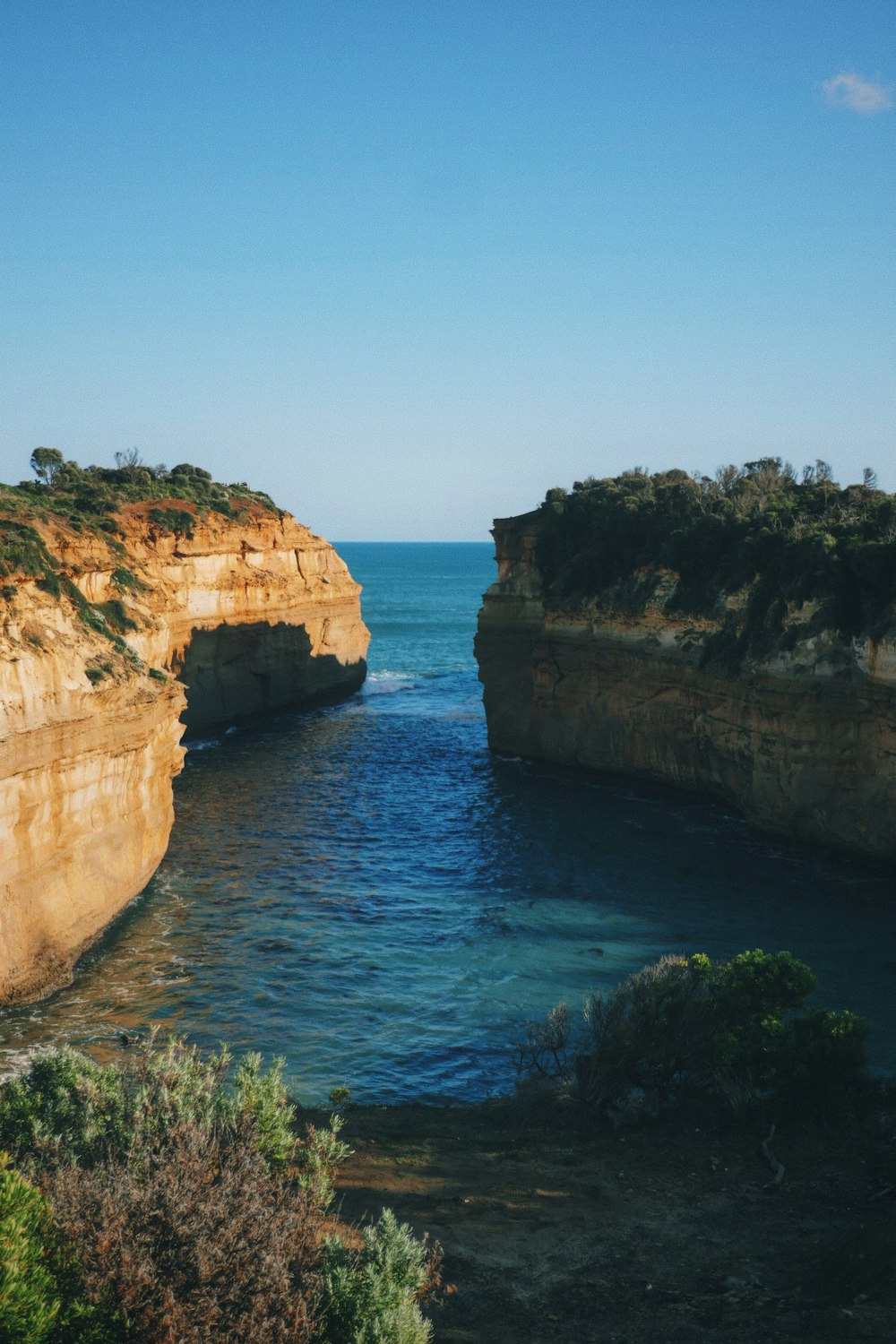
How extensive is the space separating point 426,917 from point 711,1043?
11163 mm

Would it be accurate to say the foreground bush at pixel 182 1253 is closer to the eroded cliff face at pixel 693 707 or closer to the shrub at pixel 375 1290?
the shrub at pixel 375 1290

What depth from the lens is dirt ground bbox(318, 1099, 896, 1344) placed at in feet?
38.6

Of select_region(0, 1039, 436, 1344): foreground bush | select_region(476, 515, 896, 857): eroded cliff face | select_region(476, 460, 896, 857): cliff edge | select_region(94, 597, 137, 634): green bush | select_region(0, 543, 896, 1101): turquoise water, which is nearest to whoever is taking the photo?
select_region(0, 1039, 436, 1344): foreground bush

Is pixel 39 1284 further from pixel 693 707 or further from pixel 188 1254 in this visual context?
pixel 693 707

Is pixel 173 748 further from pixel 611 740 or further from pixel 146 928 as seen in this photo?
pixel 611 740

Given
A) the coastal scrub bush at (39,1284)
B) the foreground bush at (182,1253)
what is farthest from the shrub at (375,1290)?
the coastal scrub bush at (39,1284)

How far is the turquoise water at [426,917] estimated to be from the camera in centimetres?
2058

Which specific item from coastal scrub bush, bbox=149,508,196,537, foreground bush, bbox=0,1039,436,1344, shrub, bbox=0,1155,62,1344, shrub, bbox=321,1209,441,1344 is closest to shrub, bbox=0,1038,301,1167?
foreground bush, bbox=0,1039,436,1344

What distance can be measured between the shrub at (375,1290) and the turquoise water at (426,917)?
7614 mm

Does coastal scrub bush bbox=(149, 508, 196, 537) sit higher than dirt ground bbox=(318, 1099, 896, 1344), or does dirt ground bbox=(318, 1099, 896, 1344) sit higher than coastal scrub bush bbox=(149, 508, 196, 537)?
coastal scrub bush bbox=(149, 508, 196, 537)

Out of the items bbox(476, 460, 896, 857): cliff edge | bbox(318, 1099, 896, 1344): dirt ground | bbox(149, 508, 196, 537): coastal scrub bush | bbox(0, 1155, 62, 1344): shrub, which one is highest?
bbox(149, 508, 196, 537): coastal scrub bush

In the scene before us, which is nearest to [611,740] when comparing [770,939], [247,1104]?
[770,939]

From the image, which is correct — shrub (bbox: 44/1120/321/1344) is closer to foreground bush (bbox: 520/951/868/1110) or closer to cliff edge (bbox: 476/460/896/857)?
foreground bush (bbox: 520/951/868/1110)

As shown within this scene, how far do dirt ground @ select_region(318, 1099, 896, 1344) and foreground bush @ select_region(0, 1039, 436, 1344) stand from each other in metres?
1.33
